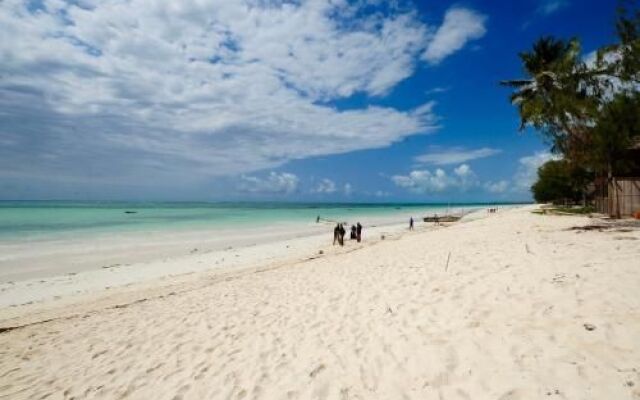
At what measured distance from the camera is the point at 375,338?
5730mm

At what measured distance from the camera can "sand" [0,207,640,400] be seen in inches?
166

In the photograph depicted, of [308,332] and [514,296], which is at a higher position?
[514,296]

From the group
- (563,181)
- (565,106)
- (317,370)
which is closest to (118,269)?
(317,370)

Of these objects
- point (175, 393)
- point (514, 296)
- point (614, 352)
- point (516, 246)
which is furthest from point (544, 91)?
point (175, 393)

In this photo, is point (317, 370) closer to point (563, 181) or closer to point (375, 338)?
point (375, 338)

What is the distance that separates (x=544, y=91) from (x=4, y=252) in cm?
3430

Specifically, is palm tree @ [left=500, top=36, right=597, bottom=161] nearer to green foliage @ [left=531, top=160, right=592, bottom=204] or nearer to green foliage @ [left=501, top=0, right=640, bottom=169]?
green foliage @ [left=501, top=0, right=640, bottom=169]

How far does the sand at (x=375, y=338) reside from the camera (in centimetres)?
422

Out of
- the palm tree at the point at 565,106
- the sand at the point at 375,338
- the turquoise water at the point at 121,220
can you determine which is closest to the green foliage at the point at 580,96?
the palm tree at the point at 565,106

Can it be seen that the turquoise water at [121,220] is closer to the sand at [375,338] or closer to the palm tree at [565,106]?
the sand at [375,338]

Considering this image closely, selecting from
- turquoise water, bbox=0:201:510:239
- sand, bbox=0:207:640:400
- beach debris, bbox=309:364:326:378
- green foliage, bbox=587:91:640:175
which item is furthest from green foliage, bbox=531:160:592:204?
beach debris, bbox=309:364:326:378

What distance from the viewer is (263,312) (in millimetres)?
8008

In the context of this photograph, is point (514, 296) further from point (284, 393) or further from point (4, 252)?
point (4, 252)

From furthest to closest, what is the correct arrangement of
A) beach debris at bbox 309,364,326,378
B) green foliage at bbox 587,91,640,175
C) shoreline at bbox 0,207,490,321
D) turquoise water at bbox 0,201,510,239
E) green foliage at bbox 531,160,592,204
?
green foliage at bbox 531,160,592,204
turquoise water at bbox 0,201,510,239
green foliage at bbox 587,91,640,175
shoreline at bbox 0,207,490,321
beach debris at bbox 309,364,326,378
